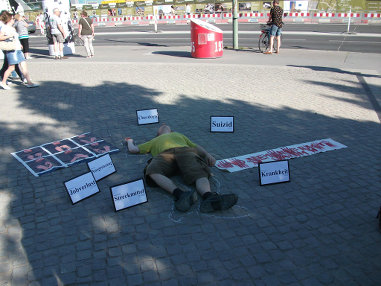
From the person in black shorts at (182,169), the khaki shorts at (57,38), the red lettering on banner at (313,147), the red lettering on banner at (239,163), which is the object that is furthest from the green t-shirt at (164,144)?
the khaki shorts at (57,38)

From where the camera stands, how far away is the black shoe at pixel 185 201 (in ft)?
13.0

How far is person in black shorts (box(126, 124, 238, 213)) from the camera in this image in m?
3.96

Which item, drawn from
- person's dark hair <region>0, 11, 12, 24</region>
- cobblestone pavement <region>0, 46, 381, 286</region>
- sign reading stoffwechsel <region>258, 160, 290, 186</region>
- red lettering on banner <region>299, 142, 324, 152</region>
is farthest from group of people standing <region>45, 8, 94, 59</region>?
sign reading stoffwechsel <region>258, 160, 290, 186</region>

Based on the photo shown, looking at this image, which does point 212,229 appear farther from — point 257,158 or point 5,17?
point 5,17

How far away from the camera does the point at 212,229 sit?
3748 mm

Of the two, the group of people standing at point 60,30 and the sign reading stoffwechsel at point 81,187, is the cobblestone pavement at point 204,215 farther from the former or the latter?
the group of people standing at point 60,30

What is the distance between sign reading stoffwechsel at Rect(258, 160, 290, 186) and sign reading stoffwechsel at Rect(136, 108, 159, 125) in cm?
295

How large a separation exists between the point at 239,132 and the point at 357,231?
10.1ft

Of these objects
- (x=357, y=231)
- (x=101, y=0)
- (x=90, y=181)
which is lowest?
(x=357, y=231)

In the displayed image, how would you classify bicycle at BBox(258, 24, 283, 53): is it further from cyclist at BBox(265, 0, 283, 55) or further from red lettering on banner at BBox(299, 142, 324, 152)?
red lettering on banner at BBox(299, 142, 324, 152)

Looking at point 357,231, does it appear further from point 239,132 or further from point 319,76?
point 319,76

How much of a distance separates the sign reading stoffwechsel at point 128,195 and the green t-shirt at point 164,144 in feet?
2.67

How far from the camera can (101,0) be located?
44.8 metres

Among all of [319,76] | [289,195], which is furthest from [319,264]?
[319,76]
